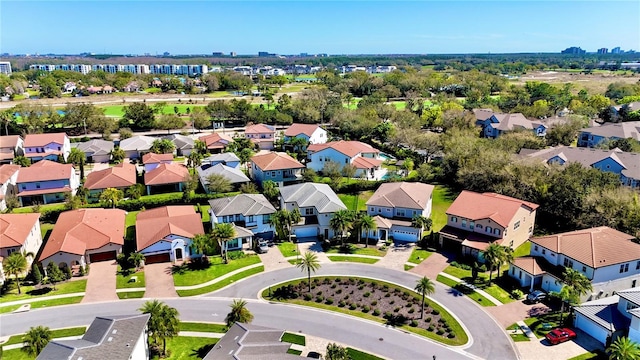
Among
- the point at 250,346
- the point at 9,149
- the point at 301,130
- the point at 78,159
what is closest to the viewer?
the point at 250,346

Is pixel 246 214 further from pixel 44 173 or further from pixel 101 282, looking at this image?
pixel 44 173

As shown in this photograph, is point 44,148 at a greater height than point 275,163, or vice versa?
point 44,148

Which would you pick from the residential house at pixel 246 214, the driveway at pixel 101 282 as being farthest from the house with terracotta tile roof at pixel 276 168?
the driveway at pixel 101 282

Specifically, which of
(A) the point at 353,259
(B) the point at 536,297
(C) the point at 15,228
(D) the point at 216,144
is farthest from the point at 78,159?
(B) the point at 536,297

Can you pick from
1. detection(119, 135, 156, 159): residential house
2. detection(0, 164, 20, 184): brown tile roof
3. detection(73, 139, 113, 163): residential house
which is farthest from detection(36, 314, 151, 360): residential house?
detection(73, 139, 113, 163): residential house

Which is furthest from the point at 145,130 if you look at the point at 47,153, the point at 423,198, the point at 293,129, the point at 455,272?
the point at 455,272

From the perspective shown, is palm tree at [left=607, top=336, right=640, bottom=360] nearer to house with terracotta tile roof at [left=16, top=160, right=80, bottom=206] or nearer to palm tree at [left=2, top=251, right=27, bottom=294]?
palm tree at [left=2, top=251, right=27, bottom=294]

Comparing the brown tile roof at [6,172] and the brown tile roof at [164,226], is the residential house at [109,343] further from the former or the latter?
the brown tile roof at [6,172]
